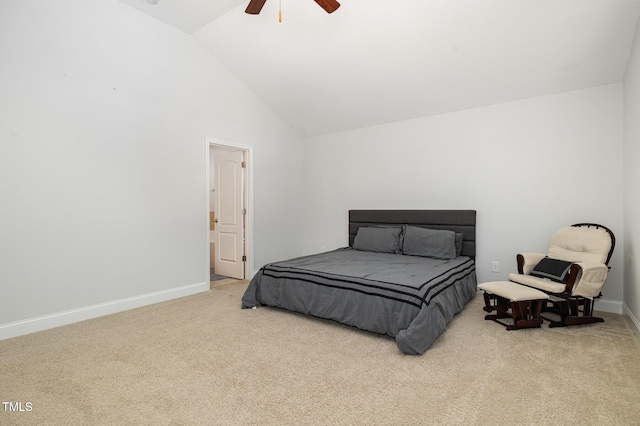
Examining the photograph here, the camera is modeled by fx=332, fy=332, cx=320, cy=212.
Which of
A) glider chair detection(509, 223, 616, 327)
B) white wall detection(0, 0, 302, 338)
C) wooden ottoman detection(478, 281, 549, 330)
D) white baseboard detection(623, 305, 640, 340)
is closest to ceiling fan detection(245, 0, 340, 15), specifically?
white wall detection(0, 0, 302, 338)

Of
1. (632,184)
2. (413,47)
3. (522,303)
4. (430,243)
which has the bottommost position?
(522,303)

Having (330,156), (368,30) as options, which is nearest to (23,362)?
(368,30)

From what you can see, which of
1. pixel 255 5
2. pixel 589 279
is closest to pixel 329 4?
pixel 255 5

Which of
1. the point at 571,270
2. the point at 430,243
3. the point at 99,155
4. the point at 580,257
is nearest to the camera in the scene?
the point at 571,270

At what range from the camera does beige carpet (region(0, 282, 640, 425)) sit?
178 cm

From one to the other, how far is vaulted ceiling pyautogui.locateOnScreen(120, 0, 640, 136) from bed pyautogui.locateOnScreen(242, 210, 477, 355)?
166cm

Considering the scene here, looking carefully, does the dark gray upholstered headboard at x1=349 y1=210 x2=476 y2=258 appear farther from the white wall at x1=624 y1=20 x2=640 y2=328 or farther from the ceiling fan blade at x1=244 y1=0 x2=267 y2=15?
the ceiling fan blade at x1=244 y1=0 x2=267 y2=15

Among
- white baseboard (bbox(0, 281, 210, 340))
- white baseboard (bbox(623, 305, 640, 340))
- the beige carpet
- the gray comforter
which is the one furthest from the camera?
white baseboard (bbox(0, 281, 210, 340))

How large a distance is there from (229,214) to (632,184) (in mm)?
4900

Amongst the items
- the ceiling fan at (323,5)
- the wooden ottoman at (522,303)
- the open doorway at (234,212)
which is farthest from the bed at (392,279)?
the ceiling fan at (323,5)

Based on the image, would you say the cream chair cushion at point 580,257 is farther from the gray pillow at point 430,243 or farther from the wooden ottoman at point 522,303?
the gray pillow at point 430,243

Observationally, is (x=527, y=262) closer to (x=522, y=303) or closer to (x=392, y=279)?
(x=522, y=303)

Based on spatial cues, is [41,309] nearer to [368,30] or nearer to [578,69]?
[368,30]

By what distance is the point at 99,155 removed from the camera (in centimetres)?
349
